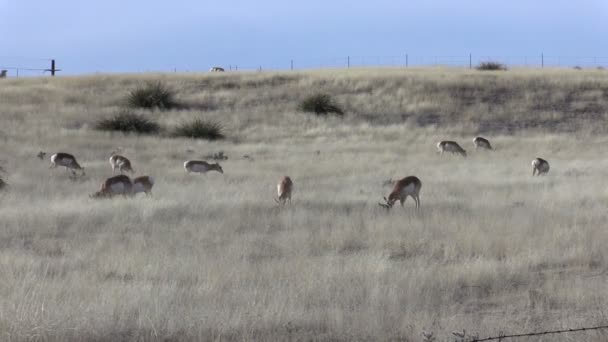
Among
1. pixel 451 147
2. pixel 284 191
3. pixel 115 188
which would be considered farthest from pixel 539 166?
pixel 115 188

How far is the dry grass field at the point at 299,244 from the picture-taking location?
6.96 m

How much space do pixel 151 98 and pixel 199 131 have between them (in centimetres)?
792

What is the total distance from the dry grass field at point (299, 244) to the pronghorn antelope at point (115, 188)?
589mm

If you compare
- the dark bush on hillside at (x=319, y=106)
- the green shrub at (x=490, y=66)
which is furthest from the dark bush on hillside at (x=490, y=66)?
the dark bush on hillside at (x=319, y=106)

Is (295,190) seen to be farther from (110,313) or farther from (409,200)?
(110,313)

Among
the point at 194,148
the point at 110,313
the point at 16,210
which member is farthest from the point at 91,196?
the point at 194,148

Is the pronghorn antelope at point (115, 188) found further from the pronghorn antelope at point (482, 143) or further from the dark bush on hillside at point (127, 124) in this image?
the pronghorn antelope at point (482, 143)

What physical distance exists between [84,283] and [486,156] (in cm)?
2271

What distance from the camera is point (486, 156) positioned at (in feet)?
94.2

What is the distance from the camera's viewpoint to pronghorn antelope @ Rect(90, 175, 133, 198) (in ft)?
52.4

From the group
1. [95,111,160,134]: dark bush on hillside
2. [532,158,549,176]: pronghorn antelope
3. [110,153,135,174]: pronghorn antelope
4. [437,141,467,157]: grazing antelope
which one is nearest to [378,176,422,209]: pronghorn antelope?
[532,158,549,176]: pronghorn antelope

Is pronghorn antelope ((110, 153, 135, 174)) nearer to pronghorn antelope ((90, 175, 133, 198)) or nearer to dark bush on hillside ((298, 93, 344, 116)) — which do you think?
pronghorn antelope ((90, 175, 133, 198))

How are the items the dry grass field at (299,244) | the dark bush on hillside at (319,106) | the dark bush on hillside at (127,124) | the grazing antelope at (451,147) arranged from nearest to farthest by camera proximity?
the dry grass field at (299,244) → the grazing antelope at (451,147) → the dark bush on hillside at (127,124) → the dark bush on hillside at (319,106)

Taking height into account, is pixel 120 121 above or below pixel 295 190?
above
